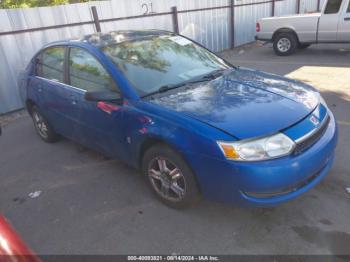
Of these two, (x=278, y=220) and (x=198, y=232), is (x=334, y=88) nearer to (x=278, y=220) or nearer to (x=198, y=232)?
(x=278, y=220)

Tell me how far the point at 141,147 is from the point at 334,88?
4.97 m

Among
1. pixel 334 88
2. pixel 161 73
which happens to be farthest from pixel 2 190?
pixel 334 88

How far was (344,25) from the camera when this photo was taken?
937 centimetres

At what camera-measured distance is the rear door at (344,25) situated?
9.27 meters

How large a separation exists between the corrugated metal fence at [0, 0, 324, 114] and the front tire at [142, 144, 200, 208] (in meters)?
5.12

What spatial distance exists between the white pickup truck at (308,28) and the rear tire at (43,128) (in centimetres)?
790

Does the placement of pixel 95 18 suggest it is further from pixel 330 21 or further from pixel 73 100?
pixel 330 21

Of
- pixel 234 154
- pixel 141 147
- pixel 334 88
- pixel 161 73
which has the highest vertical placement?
pixel 161 73

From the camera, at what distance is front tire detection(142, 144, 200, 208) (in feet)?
9.77

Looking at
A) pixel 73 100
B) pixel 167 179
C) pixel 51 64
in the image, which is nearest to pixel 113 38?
pixel 73 100

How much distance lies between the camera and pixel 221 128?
271 cm

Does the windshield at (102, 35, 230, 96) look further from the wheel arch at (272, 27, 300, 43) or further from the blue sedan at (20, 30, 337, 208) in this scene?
the wheel arch at (272, 27, 300, 43)

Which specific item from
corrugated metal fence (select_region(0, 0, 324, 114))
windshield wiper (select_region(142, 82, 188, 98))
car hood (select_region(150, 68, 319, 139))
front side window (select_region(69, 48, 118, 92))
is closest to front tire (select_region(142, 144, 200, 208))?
car hood (select_region(150, 68, 319, 139))

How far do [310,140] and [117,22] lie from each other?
7336mm
